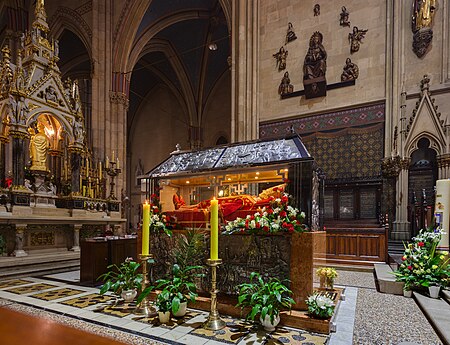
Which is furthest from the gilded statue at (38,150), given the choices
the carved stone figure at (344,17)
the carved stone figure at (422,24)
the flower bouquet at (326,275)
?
the carved stone figure at (422,24)

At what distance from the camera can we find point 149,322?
10.0ft

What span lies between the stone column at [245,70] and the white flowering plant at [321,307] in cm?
730

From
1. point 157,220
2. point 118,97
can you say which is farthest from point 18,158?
point 118,97

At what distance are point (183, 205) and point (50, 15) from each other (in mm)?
15391

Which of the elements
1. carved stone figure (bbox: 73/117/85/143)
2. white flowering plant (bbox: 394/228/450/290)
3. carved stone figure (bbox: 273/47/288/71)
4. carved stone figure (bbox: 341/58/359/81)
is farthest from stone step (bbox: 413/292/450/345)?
carved stone figure (bbox: 73/117/85/143)

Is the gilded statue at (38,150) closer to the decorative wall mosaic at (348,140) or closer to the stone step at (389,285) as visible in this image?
the decorative wall mosaic at (348,140)

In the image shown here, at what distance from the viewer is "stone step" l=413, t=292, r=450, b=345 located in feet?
9.03

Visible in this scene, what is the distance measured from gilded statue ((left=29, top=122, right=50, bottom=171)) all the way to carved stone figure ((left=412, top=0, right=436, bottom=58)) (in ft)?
36.2

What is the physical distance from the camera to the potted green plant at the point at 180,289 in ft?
10.1

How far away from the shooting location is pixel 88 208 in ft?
27.7

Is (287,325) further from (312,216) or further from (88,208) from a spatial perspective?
(88,208)

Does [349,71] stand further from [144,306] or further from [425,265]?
[144,306]

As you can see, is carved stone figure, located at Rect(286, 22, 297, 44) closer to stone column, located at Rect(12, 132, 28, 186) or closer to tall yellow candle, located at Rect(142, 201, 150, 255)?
stone column, located at Rect(12, 132, 28, 186)

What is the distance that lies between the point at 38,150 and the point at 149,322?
692 cm
